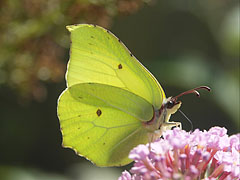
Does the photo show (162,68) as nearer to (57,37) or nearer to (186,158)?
(57,37)

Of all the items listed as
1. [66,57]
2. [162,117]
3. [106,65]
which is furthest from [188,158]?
[66,57]

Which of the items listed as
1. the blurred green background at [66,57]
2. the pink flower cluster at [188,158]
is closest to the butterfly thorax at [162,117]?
the pink flower cluster at [188,158]

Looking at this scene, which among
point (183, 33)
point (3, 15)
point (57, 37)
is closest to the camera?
point (3, 15)

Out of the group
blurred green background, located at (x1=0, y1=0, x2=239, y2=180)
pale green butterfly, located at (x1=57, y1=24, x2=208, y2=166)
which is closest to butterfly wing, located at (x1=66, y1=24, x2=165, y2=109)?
pale green butterfly, located at (x1=57, y1=24, x2=208, y2=166)

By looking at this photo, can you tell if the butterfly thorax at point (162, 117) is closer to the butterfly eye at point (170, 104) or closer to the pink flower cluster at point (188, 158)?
the butterfly eye at point (170, 104)

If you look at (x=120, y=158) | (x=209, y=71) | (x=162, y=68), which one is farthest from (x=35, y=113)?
(x=120, y=158)

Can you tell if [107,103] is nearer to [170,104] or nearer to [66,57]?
[170,104]

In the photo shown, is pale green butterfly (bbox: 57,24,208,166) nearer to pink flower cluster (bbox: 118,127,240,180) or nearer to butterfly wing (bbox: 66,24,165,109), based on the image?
butterfly wing (bbox: 66,24,165,109)
